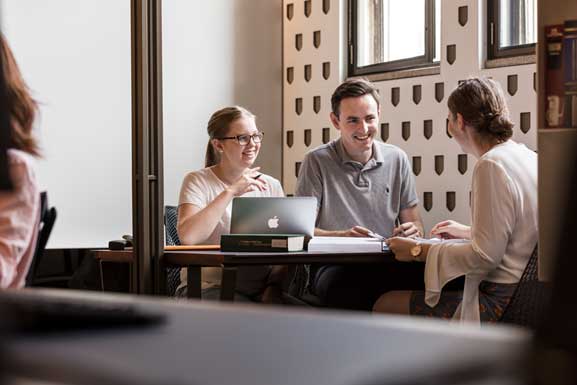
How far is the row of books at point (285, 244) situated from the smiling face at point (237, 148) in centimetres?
88

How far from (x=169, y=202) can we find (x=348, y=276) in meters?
2.30

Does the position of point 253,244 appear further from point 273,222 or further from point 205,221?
point 205,221

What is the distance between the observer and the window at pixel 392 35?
18.3ft

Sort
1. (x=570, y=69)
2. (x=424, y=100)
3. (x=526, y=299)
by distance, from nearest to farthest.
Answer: (x=570, y=69) < (x=526, y=299) < (x=424, y=100)

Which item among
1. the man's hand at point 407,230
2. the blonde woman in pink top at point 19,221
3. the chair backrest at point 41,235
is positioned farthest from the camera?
the man's hand at point 407,230

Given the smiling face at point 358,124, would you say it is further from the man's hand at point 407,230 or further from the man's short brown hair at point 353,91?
the man's hand at point 407,230

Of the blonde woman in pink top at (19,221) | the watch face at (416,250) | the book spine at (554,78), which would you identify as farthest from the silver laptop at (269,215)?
the blonde woman in pink top at (19,221)

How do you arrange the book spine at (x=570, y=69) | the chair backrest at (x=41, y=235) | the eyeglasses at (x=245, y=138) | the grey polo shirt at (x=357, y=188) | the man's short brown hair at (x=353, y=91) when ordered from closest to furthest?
the chair backrest at (x=41, y=235)
the book spine at (x=570, y=69)
the eyeglasses at (x=245, y=138)
the grey polo shirt at (x=357, y=188)
the man's short brown hair at (x=353, y=91)

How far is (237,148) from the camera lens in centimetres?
412

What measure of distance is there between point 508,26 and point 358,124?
53.7 inches

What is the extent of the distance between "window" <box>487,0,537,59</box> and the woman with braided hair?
6.31ft

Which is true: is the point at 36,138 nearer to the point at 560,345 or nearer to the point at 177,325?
the point at 177,325

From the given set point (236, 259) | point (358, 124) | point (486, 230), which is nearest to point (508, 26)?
point (358, 124)

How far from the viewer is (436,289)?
3.12 m
